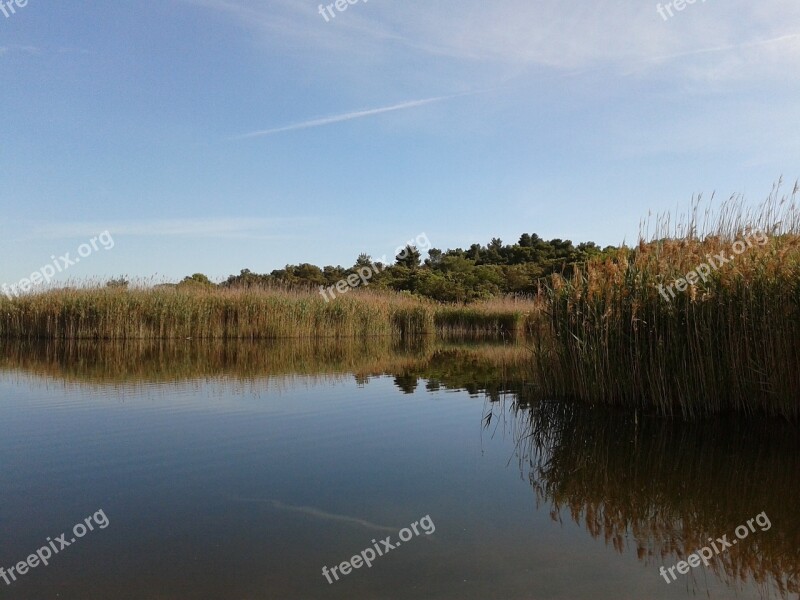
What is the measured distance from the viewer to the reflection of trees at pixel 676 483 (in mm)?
2850

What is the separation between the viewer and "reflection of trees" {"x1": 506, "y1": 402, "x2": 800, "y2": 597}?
285 centimetres

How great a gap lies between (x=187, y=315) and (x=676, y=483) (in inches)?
A: 686

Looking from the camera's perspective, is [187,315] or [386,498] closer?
[386,498]

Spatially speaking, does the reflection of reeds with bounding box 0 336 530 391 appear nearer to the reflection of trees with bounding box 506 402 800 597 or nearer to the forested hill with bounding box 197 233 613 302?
the reflection of trees with bounding box 506 402 800 597

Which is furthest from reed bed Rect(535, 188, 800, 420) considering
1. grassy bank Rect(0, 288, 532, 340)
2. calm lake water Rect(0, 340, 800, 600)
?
grassy bank Rect(0, 288, 532, 340)

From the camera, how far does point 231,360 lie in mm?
11820

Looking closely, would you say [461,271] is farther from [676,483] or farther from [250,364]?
[676,483]

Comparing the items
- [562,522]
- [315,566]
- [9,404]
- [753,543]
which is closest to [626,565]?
[562,522]

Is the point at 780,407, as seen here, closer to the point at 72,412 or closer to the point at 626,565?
the point at 626,565

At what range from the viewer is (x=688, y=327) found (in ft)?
19.2

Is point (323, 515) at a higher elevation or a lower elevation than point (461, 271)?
lower

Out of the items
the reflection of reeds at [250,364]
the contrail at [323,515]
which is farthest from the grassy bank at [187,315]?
the contrail at [323,515]

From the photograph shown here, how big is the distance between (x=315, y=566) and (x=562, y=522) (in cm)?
138

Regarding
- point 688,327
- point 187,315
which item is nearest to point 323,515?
point 688,327
